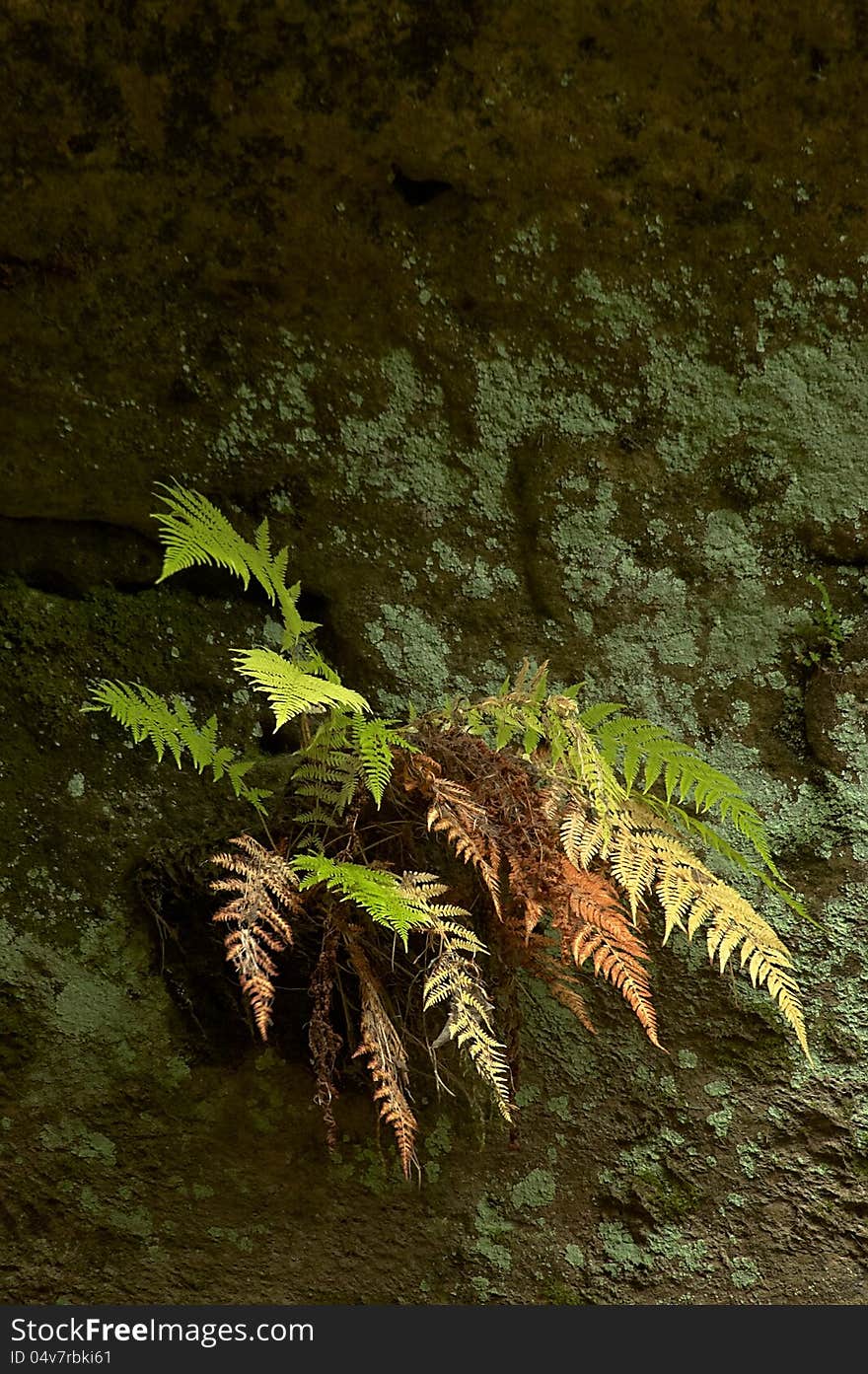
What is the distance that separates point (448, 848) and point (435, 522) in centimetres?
75

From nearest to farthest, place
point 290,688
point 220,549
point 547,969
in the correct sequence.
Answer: point 290,688
point 220,549
point 547,969

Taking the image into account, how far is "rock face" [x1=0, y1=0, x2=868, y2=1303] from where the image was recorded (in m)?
2.35

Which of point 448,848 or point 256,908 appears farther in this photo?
point 448,848

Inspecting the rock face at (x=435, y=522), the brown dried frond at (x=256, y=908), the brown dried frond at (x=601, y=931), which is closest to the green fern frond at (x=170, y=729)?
the brown dried frond at (x=256, y=908)

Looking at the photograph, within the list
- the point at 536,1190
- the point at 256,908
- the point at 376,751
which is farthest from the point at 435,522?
the point at 536,1190

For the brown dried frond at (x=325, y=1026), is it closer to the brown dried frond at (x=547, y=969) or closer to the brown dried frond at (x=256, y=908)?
the brown dried frond at (x=256, y=908)

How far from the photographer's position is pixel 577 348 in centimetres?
251

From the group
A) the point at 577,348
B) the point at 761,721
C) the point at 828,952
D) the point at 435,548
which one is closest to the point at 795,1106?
the point at 828,952

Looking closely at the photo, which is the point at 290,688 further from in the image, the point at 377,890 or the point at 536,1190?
the point at 536,1190

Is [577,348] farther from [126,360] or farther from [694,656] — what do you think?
[126,360]

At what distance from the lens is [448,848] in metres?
2.34

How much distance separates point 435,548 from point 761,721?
86cm

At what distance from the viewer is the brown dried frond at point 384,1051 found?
2033 millimetres

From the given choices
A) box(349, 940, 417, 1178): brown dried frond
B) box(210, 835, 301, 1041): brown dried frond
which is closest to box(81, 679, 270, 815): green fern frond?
box(210, 835, 301, 1041): brown dried frond
